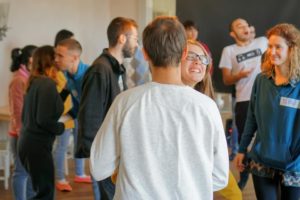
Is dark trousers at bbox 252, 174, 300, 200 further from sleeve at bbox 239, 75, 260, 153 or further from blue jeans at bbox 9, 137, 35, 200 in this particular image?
blue jeans at bbox 9, 137, 35, 200

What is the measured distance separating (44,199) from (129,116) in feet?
6.07

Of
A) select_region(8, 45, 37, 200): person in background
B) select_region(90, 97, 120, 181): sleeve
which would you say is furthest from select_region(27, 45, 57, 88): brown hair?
select_region(90, 97, 120, 181): sleeve

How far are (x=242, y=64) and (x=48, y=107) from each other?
2.28 meters

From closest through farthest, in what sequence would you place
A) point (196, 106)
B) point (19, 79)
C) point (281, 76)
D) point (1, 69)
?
point (196, 106) → point (281, 76) → point (19, 79) → point (1, 69)

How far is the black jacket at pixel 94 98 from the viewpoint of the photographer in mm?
2693

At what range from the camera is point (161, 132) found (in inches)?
54.8

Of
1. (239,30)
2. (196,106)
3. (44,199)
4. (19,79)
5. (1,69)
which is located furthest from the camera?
(1,69)

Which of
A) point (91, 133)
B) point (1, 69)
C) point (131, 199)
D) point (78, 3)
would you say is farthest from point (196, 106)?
point (78, 3)

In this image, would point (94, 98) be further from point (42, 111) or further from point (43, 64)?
point (43, 64)

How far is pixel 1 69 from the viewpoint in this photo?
525 centimetres

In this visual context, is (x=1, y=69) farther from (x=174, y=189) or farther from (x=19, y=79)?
(x=174, y=189)

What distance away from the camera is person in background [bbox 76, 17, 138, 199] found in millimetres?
2697

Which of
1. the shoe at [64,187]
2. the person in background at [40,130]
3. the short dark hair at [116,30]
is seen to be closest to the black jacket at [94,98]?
the short dark hair at [116,30]

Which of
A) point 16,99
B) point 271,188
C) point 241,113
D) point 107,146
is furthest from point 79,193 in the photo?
point 107,146
